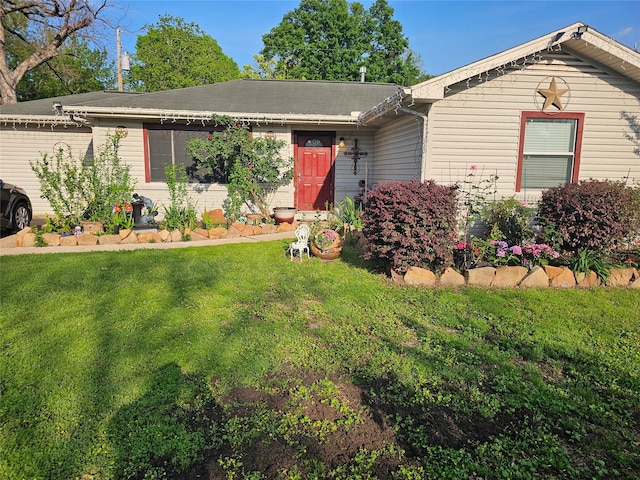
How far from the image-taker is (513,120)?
Answer: 22.5ft

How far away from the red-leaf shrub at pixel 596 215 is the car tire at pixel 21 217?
32.4 feet

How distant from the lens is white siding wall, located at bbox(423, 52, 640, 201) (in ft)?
22.2

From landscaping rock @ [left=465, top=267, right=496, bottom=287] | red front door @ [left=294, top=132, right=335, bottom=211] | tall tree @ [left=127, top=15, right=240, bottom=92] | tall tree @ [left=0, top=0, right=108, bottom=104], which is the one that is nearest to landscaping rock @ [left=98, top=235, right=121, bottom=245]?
red front door @ [left=294, top=132, right=335, bottom=211]

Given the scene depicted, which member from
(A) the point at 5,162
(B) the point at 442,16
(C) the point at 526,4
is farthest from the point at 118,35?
(C) the point at 526,4

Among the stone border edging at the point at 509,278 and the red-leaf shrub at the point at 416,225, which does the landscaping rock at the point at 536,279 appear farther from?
the red-leaf shrub at the point at 416,225

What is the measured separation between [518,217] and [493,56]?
2.50 metres

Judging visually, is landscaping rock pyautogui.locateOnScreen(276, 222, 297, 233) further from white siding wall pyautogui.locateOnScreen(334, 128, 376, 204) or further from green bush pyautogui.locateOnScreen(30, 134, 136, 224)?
green bush pyautogui.locateOnScreen(30, 134, 136, 224)

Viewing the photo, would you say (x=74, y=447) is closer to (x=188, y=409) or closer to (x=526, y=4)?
(x=188, y=409)

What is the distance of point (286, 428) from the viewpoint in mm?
2496

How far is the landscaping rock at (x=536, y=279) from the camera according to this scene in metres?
5.38

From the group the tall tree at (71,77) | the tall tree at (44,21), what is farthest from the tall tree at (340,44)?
the tall tree at (44,21)

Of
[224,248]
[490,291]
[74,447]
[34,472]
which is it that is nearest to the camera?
[34,472]

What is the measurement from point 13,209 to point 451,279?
336 inches

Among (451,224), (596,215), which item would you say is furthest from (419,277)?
(596,215)
